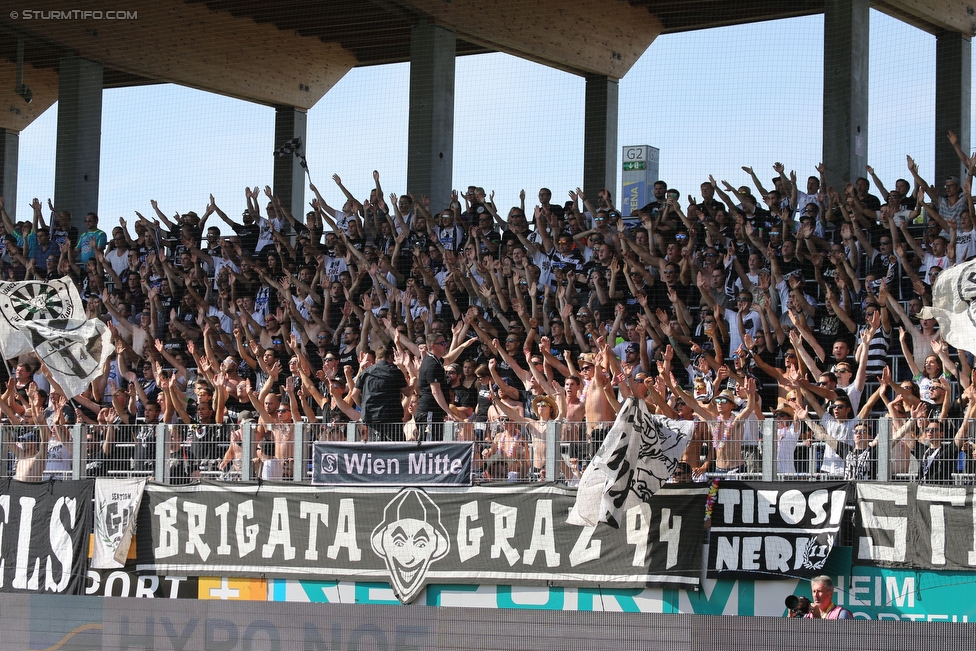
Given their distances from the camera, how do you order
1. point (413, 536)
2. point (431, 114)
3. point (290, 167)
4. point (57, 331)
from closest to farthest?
point (413, 536)
point (57, 331)
point (431, 114)
point (290, 167)

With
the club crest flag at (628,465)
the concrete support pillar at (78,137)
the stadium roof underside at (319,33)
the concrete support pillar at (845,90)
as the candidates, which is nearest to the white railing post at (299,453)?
the club crest flag at (628,465)

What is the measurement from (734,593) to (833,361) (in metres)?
3.15

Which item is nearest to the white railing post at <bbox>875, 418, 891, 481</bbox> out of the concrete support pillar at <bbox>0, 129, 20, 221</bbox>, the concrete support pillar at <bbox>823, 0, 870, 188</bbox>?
the concrete support pillar at <bbox>823, 0, 870, 188</bbox>

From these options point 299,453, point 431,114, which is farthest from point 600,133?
point 299,453

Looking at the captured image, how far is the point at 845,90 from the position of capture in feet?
57.7

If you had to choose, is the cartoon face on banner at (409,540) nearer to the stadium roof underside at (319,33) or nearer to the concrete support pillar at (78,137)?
the stadium roof underside at (319,33)

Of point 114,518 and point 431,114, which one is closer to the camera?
point 114,518

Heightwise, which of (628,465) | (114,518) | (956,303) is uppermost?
(956,303)

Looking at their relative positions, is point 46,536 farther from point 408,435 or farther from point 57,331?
point 408,435

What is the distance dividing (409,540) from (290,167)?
12.9 metres

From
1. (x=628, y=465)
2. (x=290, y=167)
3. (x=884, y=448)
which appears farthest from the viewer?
(x=290, y=167)

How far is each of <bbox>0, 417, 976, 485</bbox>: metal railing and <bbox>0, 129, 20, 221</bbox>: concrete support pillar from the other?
14084 millimetres

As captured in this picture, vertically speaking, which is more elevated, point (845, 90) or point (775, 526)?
point (845, 90)

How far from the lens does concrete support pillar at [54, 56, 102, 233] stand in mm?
22750
